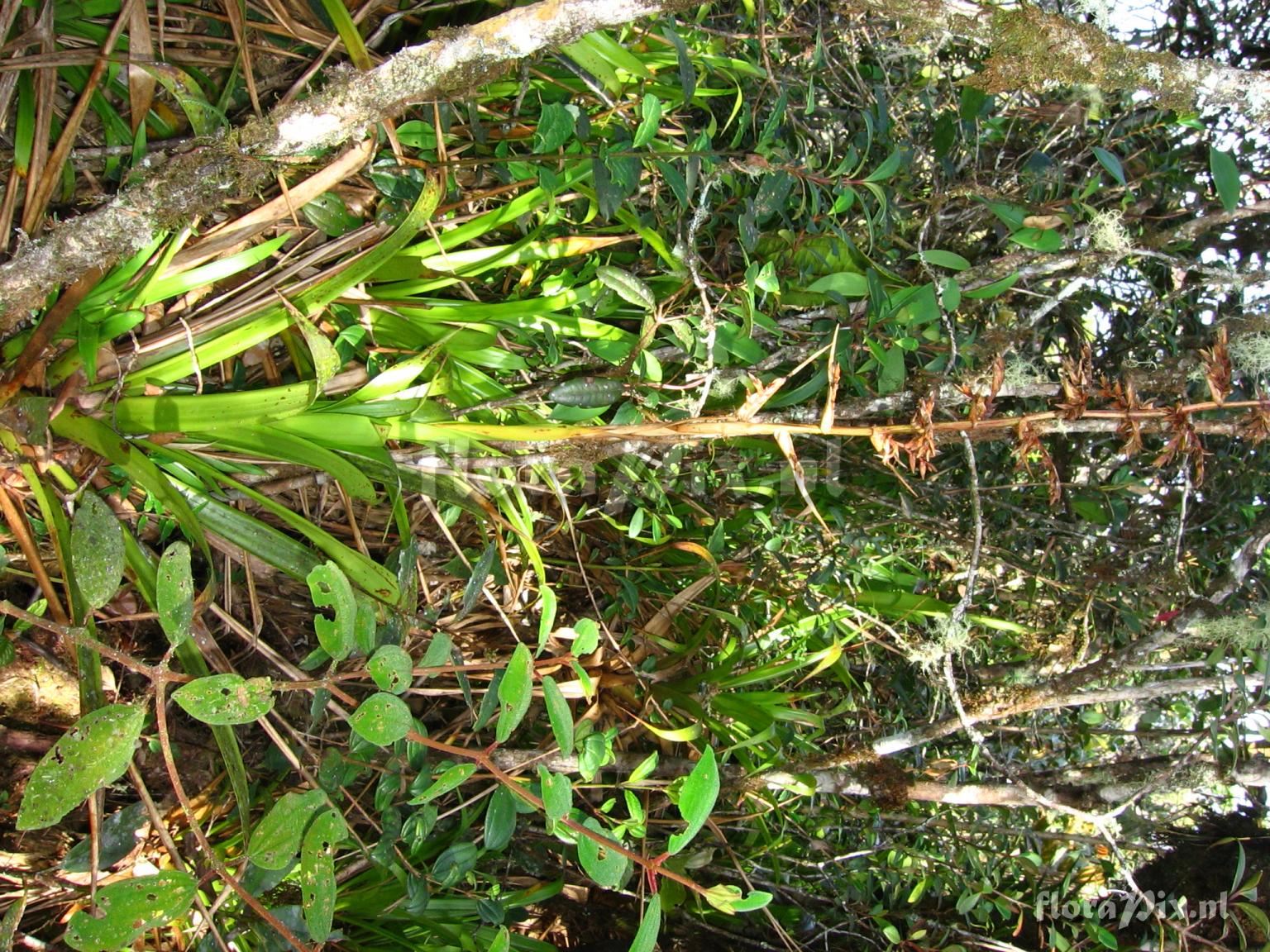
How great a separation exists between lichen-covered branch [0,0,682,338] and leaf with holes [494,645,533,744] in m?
0.65

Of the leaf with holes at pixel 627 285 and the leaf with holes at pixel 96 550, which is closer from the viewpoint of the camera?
the leaf with holes at pixel 96 550

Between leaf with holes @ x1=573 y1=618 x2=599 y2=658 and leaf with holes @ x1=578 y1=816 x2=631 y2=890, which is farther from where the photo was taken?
leaf with holes @ x1=573 y1=618 x2=599 y2=658

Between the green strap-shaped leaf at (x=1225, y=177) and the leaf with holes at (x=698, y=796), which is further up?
the green strap-shaped leaf at (x=1225, y=177)

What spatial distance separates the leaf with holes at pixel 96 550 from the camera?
0.95 metres

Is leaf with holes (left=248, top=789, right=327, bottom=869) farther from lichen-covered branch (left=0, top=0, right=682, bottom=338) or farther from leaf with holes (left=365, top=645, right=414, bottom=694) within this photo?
lichen-covered branch (left=0, top=0, right=682, bottom=338)

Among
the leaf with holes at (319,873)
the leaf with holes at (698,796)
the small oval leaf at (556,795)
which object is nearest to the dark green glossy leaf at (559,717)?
the small oval leaf at (556,795)

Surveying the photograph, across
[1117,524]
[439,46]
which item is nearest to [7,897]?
[439,46]

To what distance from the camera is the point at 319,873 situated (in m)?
0.92

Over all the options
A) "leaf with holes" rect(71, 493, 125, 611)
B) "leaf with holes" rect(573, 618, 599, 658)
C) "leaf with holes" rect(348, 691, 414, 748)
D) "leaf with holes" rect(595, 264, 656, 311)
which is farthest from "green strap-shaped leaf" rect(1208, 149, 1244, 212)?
"leaf with holes" rect(71, 493, 125, 611)

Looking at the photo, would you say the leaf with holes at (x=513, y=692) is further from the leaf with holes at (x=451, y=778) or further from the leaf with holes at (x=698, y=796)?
the leaf with holes at (x=698, y=796)

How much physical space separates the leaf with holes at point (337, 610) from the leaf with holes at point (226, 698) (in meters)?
0.08

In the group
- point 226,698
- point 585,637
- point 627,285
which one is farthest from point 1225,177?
point 226,698

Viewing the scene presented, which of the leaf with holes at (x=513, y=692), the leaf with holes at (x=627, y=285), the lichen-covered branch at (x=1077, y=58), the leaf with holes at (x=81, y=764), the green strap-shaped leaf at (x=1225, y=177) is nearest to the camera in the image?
the leaf with holes at (x=81, y=764)

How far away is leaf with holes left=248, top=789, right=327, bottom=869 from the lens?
0.93 metres
